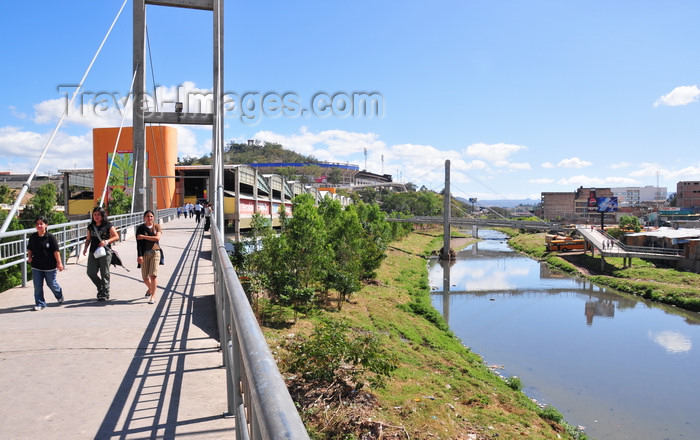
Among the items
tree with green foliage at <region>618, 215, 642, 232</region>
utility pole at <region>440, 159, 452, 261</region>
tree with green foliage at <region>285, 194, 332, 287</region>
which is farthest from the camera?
tree with green foliage at <region>618, 215, 642, 232</region>

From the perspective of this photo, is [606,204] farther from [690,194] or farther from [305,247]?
[690,194]

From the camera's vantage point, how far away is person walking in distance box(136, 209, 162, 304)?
22.6 feet

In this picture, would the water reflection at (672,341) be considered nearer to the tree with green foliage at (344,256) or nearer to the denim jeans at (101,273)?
the tree with green foliage at (344,256)

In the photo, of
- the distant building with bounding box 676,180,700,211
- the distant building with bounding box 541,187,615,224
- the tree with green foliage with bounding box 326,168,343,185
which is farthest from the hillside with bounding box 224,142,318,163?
the distant building with bounding box 676,180,700,211

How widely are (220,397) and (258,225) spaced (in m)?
12.7

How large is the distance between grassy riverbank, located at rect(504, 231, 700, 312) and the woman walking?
2768 centimetres

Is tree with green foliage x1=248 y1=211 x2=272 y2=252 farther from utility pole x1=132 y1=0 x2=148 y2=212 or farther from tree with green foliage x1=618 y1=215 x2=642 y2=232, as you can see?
tree with green foliage x1=618 y1=215 x2=642 y2=232

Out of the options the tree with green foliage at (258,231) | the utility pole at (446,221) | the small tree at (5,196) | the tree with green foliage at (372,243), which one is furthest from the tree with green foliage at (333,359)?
the small tree at (5,196)

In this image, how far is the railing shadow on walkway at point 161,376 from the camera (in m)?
3.12

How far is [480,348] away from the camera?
19125 millimetres

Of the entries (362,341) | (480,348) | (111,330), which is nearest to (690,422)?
(480,348)

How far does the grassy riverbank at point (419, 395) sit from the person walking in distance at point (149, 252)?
257 centimetres

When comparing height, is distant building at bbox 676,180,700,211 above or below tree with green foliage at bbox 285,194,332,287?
above

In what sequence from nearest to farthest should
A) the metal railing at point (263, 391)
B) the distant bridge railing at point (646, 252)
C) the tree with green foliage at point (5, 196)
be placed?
the metal railing at point (263, 391) → the distant bridge railing at point (646, 252) → the tree with green foliage at point (5, 196)
